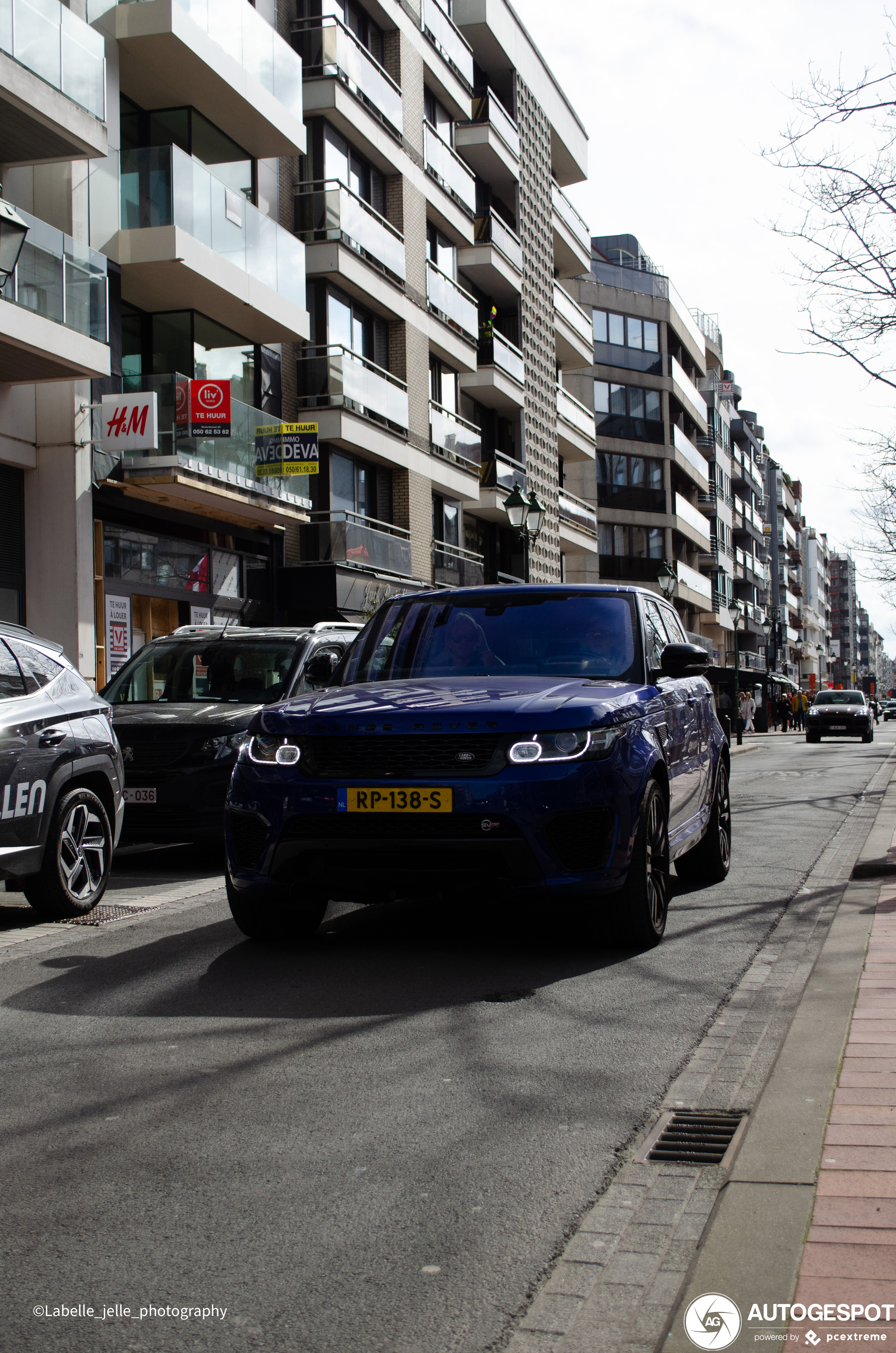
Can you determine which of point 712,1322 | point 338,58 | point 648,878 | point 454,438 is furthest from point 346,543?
point 712,1322

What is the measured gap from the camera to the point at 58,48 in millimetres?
18250

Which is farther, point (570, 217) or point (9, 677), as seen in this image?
point (570, 217)

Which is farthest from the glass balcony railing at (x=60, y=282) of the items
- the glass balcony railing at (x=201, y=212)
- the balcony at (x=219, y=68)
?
the balcony at (x=219, y=68)

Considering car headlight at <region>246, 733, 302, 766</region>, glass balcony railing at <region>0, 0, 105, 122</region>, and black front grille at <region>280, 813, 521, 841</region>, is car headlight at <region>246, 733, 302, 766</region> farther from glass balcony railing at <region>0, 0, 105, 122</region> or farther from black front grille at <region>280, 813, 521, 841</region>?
glass balcony railing at <region>0, 0, 105, 122</region>

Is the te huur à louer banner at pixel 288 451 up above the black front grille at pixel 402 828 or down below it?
above

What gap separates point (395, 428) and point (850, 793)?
51.9 ft

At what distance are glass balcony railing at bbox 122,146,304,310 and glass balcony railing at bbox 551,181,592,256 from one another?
2080 cm

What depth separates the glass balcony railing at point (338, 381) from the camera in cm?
2756

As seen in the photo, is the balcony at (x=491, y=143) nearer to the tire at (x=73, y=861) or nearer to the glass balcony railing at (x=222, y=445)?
the glass balcony railing at (x=222, y=445)

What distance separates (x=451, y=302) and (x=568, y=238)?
12.9 meters

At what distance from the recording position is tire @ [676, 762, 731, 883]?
896 centimetres

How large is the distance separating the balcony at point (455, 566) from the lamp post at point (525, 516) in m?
11.2

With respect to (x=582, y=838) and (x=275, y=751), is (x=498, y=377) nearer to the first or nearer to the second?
(x=275, y=751)
